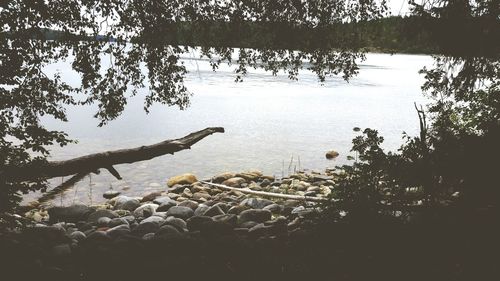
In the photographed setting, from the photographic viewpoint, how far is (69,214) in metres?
8.68

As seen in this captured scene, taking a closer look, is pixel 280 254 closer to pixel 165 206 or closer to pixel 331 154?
pixel 165 206

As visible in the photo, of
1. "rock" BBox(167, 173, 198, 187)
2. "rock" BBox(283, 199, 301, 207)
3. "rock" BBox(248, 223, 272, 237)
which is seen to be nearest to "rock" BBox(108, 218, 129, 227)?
"rock" BBox(248, 223, 272, 237)

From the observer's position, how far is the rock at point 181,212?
823 centimetres

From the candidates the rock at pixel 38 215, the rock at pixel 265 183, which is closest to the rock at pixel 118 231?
the rock at pixel 38 215

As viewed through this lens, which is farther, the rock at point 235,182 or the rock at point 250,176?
the rock at point 250,176

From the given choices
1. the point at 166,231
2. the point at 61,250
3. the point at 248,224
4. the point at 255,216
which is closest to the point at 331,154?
the point at 255,216

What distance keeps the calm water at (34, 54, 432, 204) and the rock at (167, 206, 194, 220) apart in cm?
281

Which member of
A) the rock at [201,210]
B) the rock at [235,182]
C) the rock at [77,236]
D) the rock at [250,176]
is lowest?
the rock at [250,176]

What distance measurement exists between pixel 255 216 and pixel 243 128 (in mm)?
17365

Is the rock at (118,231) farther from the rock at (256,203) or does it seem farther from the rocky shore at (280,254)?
the rock at (256,203)

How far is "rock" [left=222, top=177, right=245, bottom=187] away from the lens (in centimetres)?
1248

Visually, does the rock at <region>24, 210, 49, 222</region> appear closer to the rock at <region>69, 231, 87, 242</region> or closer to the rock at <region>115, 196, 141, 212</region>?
the rock at <region>115, 196, 141, 212</region>

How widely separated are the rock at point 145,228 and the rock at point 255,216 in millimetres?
1558

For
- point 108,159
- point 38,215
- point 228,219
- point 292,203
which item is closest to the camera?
point 228,219
